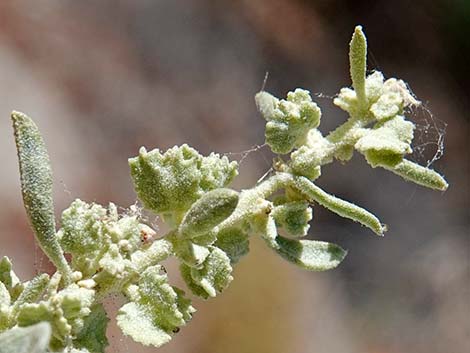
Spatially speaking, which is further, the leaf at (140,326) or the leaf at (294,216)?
the leaf at (294,216)

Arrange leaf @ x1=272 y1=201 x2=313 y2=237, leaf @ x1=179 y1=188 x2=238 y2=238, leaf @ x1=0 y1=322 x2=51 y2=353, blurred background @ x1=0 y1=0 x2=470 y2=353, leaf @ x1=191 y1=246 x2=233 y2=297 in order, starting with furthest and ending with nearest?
blurred background @ x1=0 y1=0 x2=470 y2=353 → leaf @ x1=272 y1=201 x2=313 y2=237 → leaf @ x1=191 y1=246 x2=233 y2=297 → leaf @ x1=179 y1=188 x2=238 y2=238 → leaf @ x1=0 y1=322 x2=51 y2=353

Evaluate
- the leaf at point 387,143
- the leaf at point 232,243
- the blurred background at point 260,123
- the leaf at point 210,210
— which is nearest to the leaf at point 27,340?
the leaf at point 210,210

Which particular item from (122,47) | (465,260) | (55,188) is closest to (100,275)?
(55,188)

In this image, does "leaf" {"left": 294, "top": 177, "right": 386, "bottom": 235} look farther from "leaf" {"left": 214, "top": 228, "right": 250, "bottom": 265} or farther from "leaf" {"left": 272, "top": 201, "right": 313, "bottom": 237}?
"leaf" {"left": 214, "top": 228, "right": 250, "bottom": 265}

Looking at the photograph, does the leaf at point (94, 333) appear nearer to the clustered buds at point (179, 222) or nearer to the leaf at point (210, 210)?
the clustered buds at point (179, 222)

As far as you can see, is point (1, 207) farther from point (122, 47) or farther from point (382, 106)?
point (382, 106)

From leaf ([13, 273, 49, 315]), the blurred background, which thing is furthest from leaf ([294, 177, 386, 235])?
the blurred background

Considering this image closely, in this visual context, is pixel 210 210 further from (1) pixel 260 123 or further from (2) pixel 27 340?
(1) pixel 260 123
